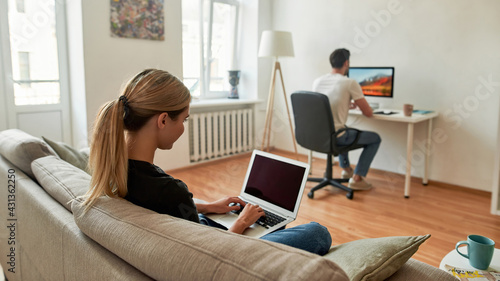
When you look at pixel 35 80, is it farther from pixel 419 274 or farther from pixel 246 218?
pixel 419 274

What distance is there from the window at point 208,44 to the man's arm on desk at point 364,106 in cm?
206

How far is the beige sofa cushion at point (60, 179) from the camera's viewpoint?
125cm

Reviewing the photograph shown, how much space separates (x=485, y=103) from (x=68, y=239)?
3475mm

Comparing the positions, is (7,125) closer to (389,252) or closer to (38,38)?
(38,38)

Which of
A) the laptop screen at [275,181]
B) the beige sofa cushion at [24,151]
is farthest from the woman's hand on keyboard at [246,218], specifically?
the beige sofa cushion at [24,151]

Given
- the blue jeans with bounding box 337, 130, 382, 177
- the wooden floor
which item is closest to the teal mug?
the wooden floor

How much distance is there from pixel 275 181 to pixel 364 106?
6.28ft

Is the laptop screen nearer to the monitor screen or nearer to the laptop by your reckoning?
the laptop

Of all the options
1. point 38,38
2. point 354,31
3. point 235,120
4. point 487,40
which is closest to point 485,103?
point 487,40

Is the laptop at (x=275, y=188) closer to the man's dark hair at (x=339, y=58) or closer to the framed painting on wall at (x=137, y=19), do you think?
the man's dark hair at (x=339, y=58)

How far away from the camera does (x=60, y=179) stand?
4.50ft

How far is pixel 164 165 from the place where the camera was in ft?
13.6

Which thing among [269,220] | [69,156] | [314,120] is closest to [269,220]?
→ [269,220]

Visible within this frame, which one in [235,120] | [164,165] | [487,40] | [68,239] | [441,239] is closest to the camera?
[68,239]
